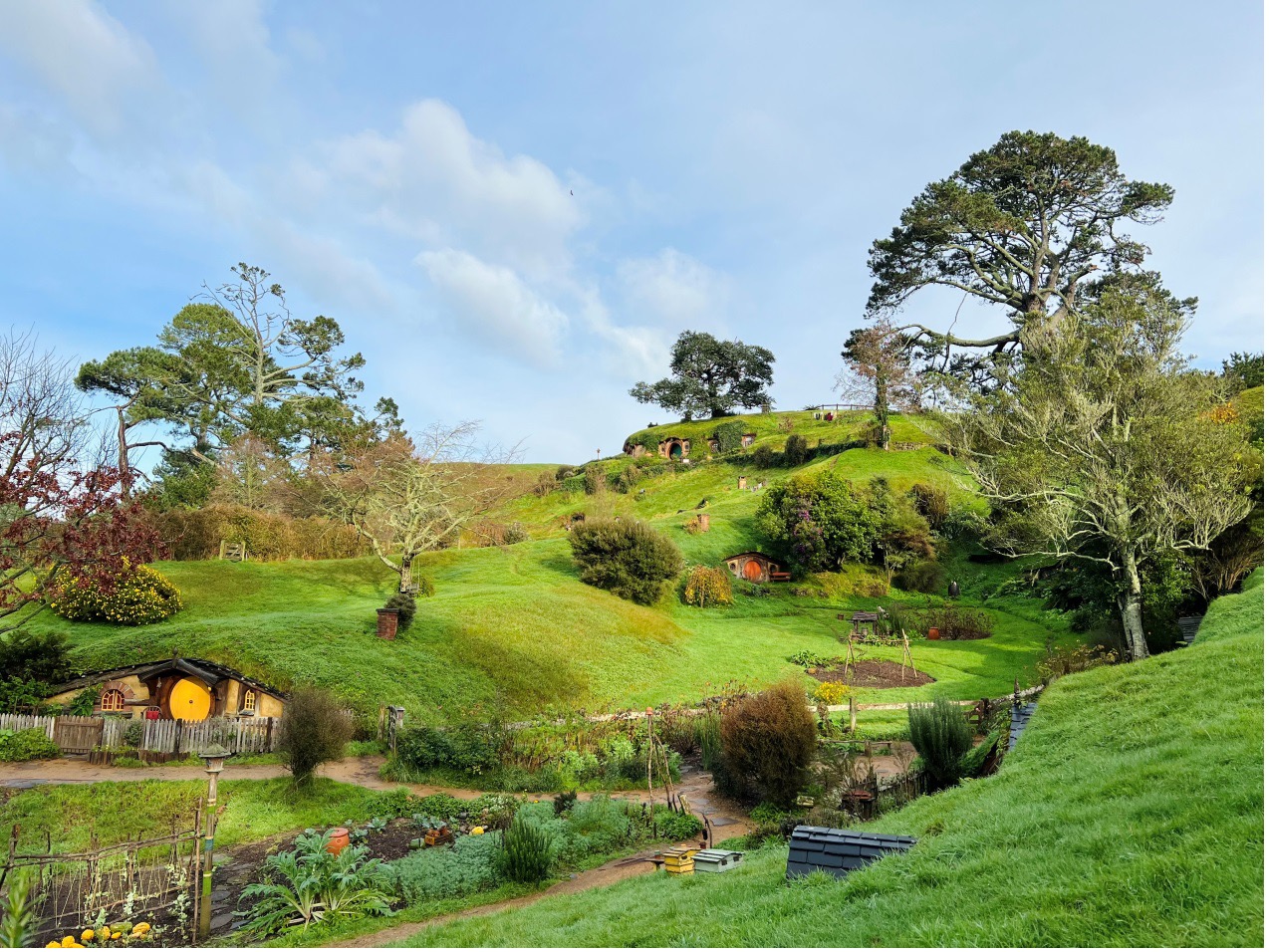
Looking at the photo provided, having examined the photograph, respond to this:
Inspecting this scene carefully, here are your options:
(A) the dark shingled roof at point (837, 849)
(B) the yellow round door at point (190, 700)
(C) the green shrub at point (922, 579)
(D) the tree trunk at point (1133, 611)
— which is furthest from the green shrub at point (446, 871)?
(C) the green shrub at point (922, 579)

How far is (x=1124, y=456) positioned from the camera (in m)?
20.4

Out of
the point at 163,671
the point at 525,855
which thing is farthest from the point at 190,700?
the point at 525,855

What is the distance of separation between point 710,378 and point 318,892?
89237 mm

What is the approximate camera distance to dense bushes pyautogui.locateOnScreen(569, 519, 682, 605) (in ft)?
114

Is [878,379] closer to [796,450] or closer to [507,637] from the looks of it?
[796,450]

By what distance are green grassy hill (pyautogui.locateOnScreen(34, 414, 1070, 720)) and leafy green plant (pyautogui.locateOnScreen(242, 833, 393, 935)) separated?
952 cm

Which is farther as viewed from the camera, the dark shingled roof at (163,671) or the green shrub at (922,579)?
the green shrub at (922,579)

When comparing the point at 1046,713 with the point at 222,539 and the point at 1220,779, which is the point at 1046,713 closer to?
the point at 1220,779

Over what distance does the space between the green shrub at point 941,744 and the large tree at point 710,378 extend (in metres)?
79.0

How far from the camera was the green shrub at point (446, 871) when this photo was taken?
33.3 feet

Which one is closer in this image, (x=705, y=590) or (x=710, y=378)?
(x=705, y=590)

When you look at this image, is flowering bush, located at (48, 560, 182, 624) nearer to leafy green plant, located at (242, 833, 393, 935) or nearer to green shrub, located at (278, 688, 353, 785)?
green shrub, located at (278, 688, 353, 785)

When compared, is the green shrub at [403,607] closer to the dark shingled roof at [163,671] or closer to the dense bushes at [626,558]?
the dark shingled roof at [163,671]

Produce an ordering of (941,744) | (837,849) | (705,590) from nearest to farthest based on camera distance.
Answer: (837,849), (941,744), (705,590)
